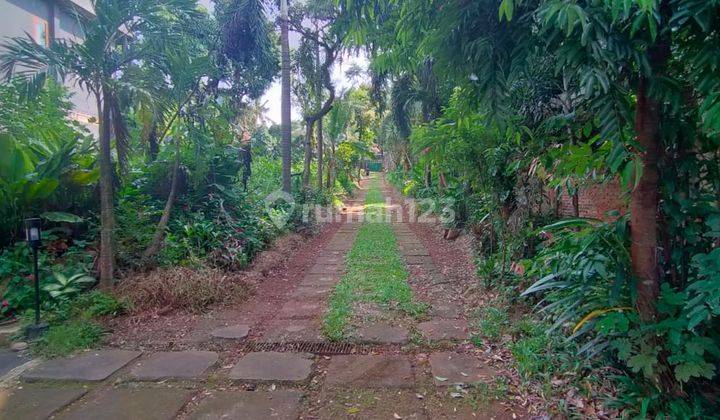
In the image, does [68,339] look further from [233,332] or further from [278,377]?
[278,377]

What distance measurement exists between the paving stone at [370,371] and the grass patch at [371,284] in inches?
18.3

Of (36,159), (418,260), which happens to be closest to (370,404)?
(418,260)

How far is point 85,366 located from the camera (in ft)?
11.6

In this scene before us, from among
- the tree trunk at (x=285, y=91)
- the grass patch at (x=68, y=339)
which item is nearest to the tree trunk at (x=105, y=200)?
the grass patch at (x=68, y=339)

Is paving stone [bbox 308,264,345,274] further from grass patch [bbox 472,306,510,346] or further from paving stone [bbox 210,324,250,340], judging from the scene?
grass patch [bbox 472,306,510,346]

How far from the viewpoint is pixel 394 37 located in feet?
14.2

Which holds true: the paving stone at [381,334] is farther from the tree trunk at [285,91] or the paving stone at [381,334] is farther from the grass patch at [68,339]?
the tree trunk at [285,91]

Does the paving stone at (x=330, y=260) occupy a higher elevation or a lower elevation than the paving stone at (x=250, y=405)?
higher

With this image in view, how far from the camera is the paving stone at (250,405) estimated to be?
2818 mm

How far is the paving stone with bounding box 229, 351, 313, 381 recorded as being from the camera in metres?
3.33

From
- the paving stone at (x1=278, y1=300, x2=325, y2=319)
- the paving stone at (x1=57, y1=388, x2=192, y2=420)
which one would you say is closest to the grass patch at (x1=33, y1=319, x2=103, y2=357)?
the paving stone at (x1=57, y1=388, x2=192, y2=420)

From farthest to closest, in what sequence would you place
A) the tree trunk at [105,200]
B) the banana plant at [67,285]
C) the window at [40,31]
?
the window at [40,31], the tree trunk at [105,200], the banana plant at [67,285]

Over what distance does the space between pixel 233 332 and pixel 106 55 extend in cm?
322

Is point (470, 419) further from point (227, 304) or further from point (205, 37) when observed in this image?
point (205, 37)
